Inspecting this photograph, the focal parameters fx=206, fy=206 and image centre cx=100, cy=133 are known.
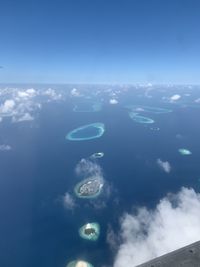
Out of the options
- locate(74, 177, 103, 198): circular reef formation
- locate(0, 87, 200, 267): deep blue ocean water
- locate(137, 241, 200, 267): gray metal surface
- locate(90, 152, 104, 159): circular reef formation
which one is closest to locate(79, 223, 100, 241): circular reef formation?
locate(0, 87, 200, 267): deep blue ocean water

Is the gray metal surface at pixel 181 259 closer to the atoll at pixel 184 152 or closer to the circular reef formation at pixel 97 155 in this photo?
the circular reef formation at pixel 97 155

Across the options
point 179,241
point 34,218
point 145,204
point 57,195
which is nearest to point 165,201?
point 145,204

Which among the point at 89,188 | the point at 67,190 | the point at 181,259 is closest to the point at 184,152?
the point at 89,188

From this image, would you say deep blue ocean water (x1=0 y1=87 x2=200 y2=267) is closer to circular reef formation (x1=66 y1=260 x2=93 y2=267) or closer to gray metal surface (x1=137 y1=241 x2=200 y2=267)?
circular reef formation (x1=66 y1=260 x2=93 y2=267)

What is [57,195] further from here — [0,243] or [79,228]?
[0,243]

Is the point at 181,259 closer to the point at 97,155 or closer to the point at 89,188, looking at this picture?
the point at 89,188
